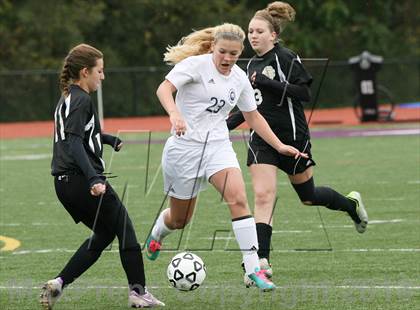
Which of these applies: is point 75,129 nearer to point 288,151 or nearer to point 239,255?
point 288,151

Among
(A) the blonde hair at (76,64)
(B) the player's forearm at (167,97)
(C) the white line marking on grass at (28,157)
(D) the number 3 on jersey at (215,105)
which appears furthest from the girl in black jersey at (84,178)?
(C) the white line marking on grass at (28,157)

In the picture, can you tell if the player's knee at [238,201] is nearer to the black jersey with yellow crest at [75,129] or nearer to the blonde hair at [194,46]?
the black jersey with yellow crest at [75,129]

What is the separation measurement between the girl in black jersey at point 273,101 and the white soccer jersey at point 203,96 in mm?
651

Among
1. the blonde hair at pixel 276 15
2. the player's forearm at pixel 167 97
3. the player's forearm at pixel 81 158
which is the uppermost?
the blonde hair at pixel 276 15

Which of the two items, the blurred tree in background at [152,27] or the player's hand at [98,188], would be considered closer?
the player's hand at [98,188]

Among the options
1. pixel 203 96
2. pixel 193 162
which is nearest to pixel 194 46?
pixel 203 96

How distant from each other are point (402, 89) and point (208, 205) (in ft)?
78.3

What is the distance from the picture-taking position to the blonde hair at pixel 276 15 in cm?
798

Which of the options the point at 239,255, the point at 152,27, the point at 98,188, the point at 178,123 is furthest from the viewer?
the point at 152,27

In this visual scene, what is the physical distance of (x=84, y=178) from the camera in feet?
21.7

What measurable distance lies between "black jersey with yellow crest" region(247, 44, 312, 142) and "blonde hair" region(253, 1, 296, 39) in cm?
17

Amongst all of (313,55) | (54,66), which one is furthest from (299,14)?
(54,66)

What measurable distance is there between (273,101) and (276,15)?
651mm

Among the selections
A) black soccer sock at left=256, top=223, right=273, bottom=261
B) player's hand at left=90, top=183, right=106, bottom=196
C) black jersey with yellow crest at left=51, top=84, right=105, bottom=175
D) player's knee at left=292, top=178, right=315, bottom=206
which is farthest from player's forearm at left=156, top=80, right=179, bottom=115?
player's knee at left=292, top=178, right=315, bottom=206
